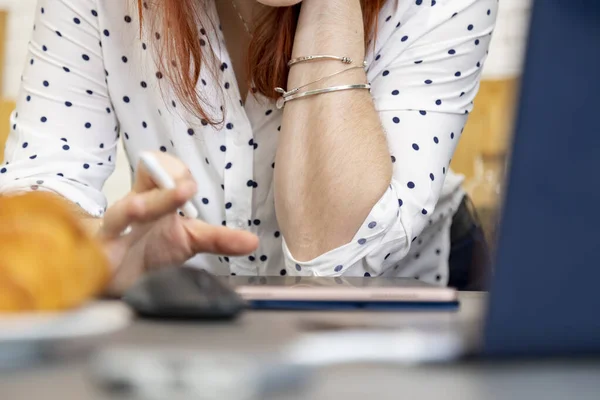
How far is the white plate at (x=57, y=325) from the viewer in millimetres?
259

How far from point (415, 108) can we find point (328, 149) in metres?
0.14

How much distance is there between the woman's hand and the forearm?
12.1 inches

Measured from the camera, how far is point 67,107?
0.98 m

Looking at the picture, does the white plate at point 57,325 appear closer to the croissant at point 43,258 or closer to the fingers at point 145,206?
the croissant at point 43,258

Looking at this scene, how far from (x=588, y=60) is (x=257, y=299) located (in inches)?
9.5

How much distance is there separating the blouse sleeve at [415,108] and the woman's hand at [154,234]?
297mm

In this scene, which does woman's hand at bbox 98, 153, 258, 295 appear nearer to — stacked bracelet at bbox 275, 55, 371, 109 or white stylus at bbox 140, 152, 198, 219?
white stylus at bbox 140, 152, 198, 219

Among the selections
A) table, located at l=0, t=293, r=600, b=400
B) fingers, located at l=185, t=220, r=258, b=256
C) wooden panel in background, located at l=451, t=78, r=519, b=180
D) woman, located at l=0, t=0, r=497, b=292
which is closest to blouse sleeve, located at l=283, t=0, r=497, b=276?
woman, located at l=0, t=0, r=497, b=292

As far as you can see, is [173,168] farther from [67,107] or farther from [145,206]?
[67,107]

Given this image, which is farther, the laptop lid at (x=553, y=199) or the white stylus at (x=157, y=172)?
the white stylus at (x=157, y=172)

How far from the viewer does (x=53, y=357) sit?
0.27 m

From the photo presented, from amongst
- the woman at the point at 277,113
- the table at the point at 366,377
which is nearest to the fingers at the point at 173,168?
the table at the point at 366,377

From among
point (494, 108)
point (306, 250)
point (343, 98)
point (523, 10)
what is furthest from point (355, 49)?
point (494, 108)

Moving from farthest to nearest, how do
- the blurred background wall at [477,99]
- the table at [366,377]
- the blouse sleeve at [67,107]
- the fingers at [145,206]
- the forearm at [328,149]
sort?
the blurred background wall at [477,99] < the blouse sleeve at [67,107] < the forearm at [328,149] < the fingers at [145,206] < the table at [366,377]
